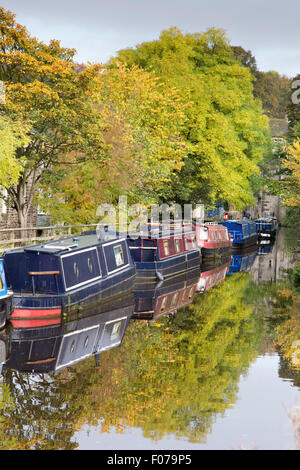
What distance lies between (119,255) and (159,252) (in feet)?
14.6

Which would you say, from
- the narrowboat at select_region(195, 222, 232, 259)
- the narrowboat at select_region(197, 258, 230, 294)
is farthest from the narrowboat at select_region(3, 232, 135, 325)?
the narrowboat at select_region(195, 222, 232, 259)

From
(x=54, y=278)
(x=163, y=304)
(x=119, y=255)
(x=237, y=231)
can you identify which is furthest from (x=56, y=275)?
(x=237, y=231)

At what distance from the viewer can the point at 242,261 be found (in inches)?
1612

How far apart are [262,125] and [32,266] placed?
42166 millimetres

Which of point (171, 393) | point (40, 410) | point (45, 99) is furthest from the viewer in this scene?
point (45, 99)

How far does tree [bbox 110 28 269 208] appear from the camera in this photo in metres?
44.3

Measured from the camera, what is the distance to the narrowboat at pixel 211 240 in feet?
123

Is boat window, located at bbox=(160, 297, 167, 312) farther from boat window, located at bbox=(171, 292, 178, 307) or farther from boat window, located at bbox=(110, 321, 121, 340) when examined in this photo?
boat window, located at bbox=(110, 321, 121, 340)

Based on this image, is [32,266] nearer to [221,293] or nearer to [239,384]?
[239,384]

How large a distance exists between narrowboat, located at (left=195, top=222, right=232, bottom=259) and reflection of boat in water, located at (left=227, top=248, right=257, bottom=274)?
1.21 metres

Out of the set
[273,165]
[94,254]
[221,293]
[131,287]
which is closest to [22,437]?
[94,254]

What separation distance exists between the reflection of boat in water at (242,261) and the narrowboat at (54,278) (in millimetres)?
14369

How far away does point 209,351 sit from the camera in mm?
17516

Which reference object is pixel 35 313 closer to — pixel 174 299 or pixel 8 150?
pixel 8 150
